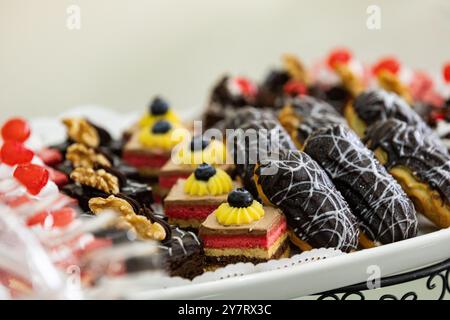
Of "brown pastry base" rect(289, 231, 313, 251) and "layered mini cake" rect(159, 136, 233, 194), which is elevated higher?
"layered mini cake" rect(159, 136, 233, 194)

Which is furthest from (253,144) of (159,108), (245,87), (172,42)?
(172,42)

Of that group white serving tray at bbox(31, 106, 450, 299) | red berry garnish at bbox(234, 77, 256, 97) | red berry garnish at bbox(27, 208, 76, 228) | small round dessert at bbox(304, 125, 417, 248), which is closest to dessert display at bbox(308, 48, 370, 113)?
red berry garnish at bbox(234, 77, 256, 97)

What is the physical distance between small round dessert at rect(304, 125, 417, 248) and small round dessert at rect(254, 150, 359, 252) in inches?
3.3

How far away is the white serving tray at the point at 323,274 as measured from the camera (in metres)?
2.09

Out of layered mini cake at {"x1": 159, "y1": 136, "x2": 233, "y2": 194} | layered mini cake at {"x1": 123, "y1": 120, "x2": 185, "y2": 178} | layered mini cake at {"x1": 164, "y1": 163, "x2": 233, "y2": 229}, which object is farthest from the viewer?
layered mini cake at {"x1": 123, "y1": 120, "x2": 185, "y2": 178}

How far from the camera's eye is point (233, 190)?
7.91 ft

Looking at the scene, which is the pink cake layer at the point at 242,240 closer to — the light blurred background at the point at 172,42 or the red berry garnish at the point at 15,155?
the red berry garnish at the point at 15,155

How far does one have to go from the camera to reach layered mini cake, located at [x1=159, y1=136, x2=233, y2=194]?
2.86 m

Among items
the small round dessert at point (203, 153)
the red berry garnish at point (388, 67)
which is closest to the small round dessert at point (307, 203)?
the small round dessert at point (203, 153)

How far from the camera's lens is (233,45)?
5250mm

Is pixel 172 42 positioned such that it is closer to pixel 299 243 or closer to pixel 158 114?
pixel 158 114

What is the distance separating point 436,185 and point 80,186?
53.4 inches

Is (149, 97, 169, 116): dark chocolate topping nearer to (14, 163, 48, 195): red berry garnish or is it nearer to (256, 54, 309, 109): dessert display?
(256, 54, 309, 109): dessert display

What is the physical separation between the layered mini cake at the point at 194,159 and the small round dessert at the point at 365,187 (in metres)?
0.42
